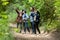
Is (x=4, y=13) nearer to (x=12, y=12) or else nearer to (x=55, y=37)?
(x=12, y=12)

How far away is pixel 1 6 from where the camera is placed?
1.51 m

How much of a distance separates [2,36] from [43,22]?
944 cm

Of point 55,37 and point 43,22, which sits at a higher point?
point 43,22

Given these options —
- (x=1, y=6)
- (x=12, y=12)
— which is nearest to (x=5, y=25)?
(x=1, y=6)

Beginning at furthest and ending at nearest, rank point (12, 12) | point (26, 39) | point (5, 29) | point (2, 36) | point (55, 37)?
1. point (55, 37)
2. point (26, 39)
3. point (12, 12)
4. point (5, 29)
5. point (2, 36)

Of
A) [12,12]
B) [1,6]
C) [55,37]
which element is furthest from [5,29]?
[55,37]

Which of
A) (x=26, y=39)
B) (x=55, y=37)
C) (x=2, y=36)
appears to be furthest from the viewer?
(x=55, y=37)

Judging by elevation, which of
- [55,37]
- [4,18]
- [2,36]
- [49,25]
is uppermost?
[4,18]

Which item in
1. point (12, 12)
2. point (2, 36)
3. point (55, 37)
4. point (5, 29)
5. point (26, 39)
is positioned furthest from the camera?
point (55, 37)

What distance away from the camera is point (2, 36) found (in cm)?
144

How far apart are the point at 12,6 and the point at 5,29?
0.35 metres

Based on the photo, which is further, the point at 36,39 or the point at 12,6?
the point at 36,39

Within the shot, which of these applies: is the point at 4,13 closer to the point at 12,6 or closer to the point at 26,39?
the point at 12,6

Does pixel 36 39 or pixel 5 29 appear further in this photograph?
pixel 36 39
